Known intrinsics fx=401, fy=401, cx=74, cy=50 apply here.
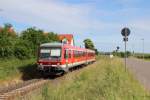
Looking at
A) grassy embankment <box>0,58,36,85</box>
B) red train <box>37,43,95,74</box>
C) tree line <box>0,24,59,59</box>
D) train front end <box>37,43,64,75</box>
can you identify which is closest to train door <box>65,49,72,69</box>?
red train <box>37,43,95,74</box>

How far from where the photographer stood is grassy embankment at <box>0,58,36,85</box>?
28702 millimetres

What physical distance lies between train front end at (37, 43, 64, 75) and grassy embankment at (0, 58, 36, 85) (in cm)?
150

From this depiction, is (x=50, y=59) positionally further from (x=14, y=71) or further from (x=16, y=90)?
(x=16, y=90)

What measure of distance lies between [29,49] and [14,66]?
31.0 ft

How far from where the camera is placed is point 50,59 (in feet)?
105

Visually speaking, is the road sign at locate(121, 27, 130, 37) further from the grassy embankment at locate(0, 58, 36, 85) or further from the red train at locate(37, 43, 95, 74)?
the grassy embankment at locate(0, 58, 36, 85)

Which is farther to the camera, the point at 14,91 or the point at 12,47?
the point at 12,47

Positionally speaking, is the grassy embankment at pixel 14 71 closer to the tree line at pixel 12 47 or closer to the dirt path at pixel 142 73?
the tree line at pixel 12 47

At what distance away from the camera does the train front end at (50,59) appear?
31.5 m

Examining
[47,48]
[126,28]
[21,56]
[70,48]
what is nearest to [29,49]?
[21,56]

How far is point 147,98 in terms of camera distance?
1451 cm

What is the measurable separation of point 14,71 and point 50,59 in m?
3.15

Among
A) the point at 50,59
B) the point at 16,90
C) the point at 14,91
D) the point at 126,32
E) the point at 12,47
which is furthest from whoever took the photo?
the point at 12,47

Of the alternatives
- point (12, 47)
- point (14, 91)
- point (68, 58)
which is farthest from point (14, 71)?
point (14, 91)
